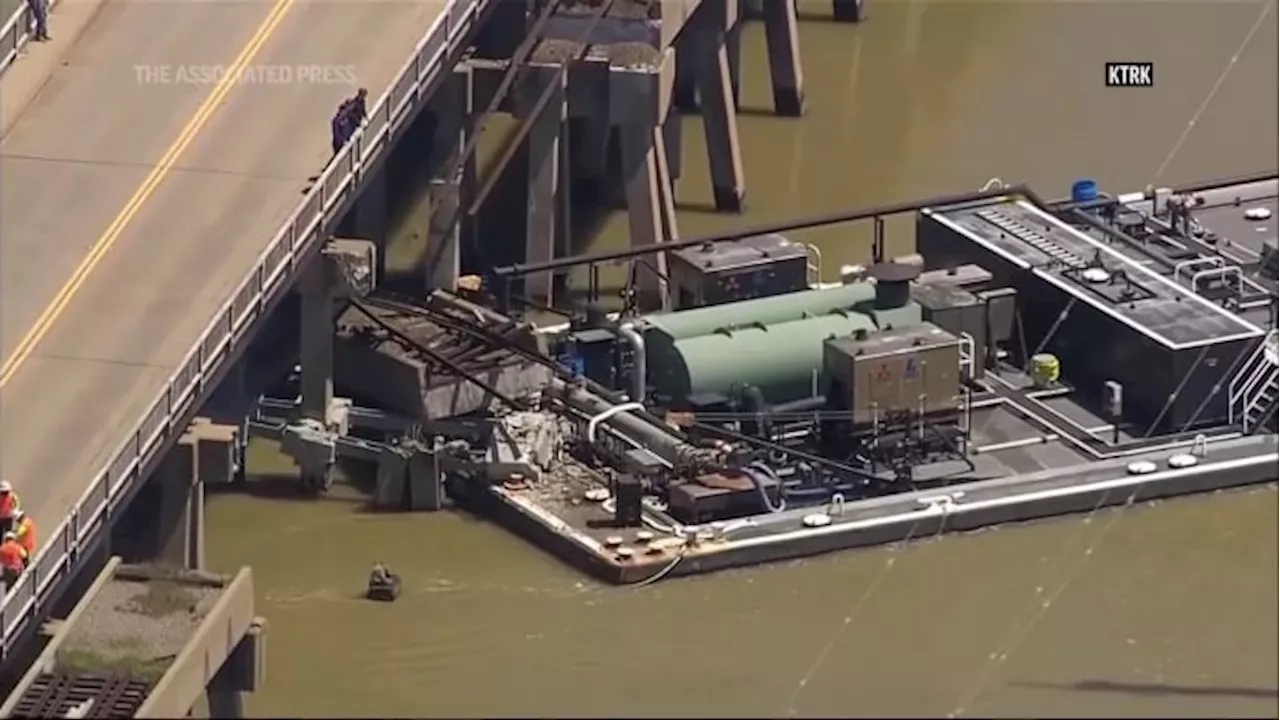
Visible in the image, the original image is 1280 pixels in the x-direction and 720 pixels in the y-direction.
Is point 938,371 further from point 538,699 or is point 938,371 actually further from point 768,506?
point 538,699

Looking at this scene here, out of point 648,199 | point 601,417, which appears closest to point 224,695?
point 601,417

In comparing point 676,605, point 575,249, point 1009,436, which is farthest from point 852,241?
point 676,605

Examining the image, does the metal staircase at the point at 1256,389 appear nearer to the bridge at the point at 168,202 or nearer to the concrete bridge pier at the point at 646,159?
the concrete bridge pier at the point at 646,159

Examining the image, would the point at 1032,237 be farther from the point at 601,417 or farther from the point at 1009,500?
the point at 601,417

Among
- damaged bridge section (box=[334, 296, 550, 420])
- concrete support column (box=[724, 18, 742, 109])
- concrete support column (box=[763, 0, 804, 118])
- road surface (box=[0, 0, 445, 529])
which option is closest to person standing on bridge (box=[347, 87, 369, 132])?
road surface (box=[0, 0, 445, 529])

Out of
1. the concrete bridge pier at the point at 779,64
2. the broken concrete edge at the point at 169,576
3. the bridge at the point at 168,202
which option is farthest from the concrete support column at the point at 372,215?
the broken concrete edge at the point at 169,576

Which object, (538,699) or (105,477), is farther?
(105,477)

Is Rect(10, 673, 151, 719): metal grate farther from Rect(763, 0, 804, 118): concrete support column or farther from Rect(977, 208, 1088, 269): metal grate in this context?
Rect(763, 0, 804, 118): concrete support column
